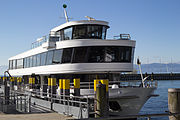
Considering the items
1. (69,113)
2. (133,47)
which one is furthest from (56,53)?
(69,113)

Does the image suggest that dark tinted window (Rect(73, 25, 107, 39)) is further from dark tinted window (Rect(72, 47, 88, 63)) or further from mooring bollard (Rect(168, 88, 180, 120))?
mooring bollard (Rect(168, 88, 180, 120))

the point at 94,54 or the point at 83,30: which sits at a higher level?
the point at 83,30

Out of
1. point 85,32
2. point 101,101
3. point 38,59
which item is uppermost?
point 85,32

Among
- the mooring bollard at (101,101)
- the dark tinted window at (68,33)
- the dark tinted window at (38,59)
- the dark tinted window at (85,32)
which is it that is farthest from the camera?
the dark tinted window at (38,59)

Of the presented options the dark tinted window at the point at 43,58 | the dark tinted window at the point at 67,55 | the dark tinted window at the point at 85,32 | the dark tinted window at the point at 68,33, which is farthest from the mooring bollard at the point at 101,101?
the dark tinted window at the point at 43,58

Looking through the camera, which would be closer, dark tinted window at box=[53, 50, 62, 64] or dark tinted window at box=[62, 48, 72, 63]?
dark tinted window at box=[62, 48, 72, 63]

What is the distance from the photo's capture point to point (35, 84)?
23.2 meters

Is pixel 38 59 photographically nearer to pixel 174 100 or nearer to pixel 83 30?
pixel 83 30

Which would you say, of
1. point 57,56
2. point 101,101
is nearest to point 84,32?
point 57,56

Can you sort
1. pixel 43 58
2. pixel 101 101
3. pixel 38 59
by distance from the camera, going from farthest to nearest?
1. pixel 38 59
2. pixel 43 58
3. pixel 101 101

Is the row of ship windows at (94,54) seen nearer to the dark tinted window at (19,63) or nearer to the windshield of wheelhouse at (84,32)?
the windshield of wheelhouse at (84,32)

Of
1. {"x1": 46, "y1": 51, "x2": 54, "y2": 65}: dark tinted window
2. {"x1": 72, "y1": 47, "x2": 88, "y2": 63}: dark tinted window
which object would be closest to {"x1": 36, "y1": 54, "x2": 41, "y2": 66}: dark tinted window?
{"x1": 46, "y1": 51, "x2": 54, "y2": 65}: dark tinted window

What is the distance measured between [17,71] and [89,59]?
16.7 meters

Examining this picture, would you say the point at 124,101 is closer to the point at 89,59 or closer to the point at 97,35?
the point at 89,59
